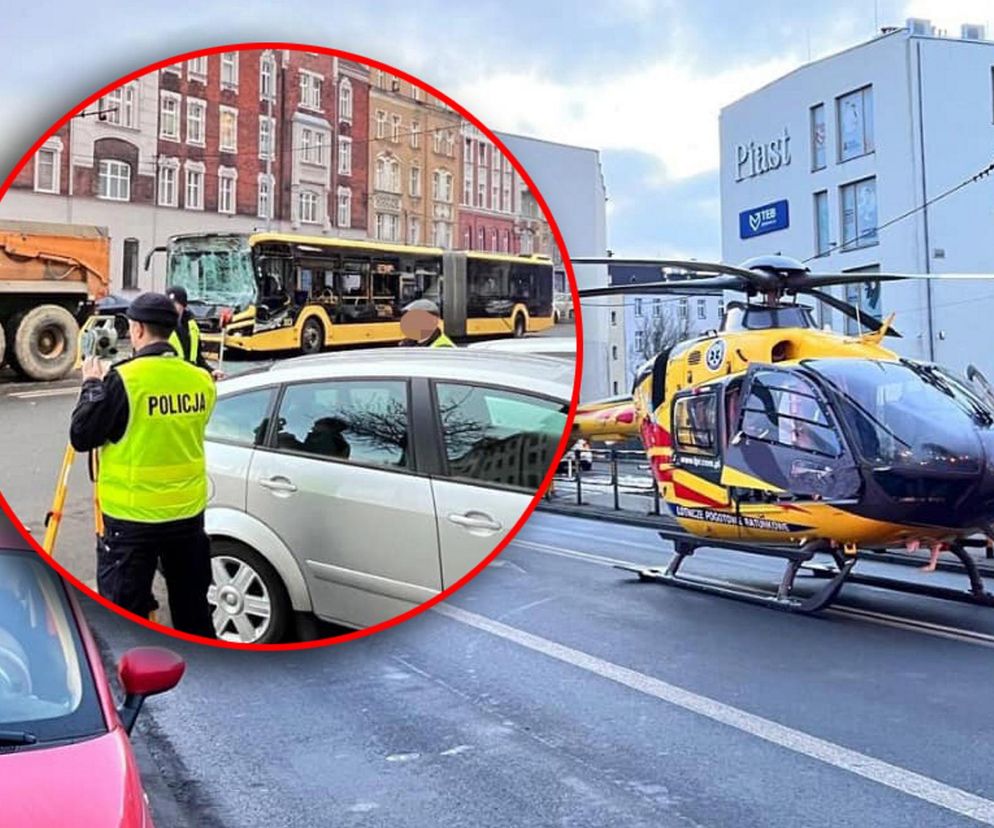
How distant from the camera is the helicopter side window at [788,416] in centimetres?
914

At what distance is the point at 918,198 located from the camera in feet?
89.1

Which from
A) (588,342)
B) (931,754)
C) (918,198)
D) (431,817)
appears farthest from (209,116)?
(918,198)

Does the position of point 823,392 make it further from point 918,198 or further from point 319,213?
point 918,198

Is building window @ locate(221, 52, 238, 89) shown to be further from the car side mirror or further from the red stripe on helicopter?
the red stripe on helicopter

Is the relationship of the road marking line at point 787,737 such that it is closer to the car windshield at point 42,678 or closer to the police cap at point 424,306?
the car windshield at point 42,678

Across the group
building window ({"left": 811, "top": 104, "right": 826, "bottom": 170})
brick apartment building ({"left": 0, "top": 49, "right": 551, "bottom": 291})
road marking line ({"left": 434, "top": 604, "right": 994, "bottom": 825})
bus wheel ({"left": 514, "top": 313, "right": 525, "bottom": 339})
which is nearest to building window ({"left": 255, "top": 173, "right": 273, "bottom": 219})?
brick apartment building ({"left": 0, "top": 49, "right": 551, "bottom": 291})

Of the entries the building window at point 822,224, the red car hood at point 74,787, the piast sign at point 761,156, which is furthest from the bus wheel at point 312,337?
the piast sign at point 761,156

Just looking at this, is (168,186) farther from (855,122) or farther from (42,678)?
(855,122)

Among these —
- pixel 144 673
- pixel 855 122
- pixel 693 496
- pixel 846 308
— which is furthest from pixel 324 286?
pixel 855 122

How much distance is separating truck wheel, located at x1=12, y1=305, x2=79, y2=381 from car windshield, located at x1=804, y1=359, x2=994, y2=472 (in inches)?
334

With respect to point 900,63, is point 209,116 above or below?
below

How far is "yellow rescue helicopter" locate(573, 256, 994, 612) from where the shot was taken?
8867mm

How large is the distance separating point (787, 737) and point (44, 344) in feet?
17.8

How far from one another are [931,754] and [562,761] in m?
1.89
